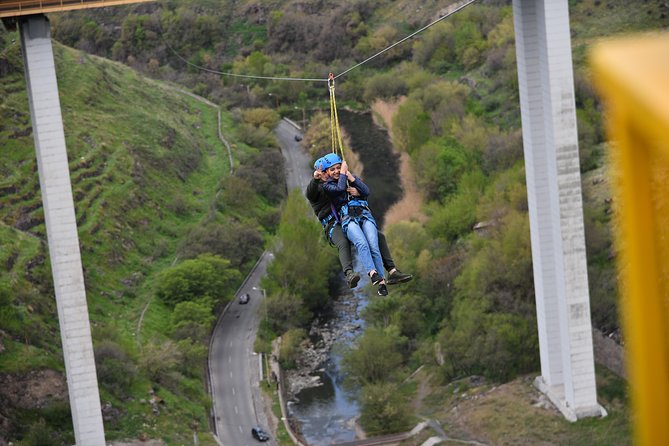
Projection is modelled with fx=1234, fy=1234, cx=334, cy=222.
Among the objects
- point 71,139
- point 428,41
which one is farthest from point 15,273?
point 428,41

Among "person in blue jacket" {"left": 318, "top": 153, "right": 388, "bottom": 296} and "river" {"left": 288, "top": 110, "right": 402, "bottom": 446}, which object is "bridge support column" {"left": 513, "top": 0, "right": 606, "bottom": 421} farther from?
"person in blue jacket" {"left": 318, "top": 153, "right": 388, "bottom": 296}

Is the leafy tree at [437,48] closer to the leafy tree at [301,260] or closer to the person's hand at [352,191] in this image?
the leafy tree at [301,260]

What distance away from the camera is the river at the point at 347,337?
3997 centimetres

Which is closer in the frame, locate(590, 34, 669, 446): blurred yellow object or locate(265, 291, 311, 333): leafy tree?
locate(590, 34, 669, 446): blurred yellow object

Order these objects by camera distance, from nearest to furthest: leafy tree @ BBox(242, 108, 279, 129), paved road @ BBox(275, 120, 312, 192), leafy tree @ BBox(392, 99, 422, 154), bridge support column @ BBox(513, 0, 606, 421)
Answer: bridge support column @ BBox(513, 0, 606, 421) → leafy tree @ BBox(392, 99, 422, 154) → paved road @ BBox(275, 120, 312, 192) → leafy tree @ BBox(242, 108, 279, 129)

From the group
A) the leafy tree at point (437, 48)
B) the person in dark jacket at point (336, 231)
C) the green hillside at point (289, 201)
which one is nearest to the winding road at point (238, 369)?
the green hillside at point (289, 201)

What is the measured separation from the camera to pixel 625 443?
2900cm

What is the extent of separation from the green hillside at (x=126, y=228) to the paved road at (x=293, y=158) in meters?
1.12

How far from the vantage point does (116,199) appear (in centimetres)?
5734

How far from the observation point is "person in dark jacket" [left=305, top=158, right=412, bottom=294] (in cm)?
1655

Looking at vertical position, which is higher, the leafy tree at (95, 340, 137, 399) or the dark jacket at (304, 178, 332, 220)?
the dark jacket at (304, 178, 332, 220)

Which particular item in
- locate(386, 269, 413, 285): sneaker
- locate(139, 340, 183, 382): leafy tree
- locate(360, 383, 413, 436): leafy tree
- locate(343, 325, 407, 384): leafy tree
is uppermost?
locate(386, 269, 413, 285): sneaker

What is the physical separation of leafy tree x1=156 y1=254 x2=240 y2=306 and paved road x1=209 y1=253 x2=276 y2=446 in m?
1.20

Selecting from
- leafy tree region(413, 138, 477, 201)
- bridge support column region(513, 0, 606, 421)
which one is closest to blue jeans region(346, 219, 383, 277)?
bridge support column region(513, 0, 606, 421)
